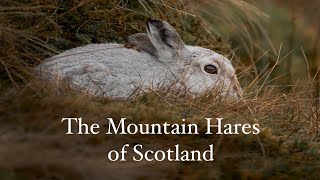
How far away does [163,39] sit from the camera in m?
6.56

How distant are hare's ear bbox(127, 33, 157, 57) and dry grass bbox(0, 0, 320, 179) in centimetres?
39

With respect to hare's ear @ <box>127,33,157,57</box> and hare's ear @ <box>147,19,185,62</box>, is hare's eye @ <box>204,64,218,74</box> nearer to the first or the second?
hare's ear @ <box>147,19,185,62</box>

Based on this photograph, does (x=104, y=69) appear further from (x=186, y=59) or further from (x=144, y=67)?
(x=186, y=59)

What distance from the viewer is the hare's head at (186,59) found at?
645 centimetres

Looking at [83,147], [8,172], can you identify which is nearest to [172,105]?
[83,147]

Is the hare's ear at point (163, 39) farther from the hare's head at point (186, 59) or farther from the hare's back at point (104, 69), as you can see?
the hare's back at point (104, 69)

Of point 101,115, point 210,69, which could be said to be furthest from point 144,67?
point 101,115

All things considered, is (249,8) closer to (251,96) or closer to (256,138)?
(251,96)

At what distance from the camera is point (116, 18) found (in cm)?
725

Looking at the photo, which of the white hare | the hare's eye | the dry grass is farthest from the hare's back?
the hare's eye

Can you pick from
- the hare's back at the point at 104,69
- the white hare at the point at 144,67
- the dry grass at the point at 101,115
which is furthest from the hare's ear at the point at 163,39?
the dry grass at the point at 101,115

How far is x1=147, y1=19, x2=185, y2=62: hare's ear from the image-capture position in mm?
6496

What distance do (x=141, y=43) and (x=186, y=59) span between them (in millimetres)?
390

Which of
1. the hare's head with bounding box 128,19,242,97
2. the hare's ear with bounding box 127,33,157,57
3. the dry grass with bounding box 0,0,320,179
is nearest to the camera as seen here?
the dry grass with bounding box 0,0,320,179
